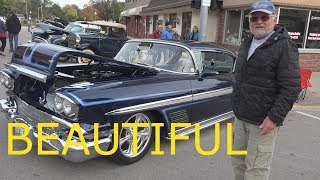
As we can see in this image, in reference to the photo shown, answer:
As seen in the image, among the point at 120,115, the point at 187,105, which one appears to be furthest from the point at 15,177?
the point at 187,105

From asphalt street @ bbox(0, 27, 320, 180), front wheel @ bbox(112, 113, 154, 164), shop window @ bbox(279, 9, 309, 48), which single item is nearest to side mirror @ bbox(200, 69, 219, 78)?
asphalt street @ bbox(0, 27, 320, 180)

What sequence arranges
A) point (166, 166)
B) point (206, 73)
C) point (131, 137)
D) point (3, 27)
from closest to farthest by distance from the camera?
point (131, 137) → point (166, 166) → point (206, 73) → point (3, 27)

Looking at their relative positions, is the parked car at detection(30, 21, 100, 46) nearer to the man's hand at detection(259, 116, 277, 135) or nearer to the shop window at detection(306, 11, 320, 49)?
the shop window at detection(306, 11, 320, 49)

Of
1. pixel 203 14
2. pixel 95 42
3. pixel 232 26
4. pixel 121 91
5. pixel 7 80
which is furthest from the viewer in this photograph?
pixel 232 26

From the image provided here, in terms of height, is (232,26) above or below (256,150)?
above

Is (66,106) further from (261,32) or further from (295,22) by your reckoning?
(295,22)

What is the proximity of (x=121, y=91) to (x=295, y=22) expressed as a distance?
1144 cm

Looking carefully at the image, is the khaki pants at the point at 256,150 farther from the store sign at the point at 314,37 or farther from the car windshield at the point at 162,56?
the store sign at the point at 314,37

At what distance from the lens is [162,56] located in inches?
197

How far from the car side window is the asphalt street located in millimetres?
1127

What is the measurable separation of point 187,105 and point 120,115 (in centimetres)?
115

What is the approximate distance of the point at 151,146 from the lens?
178 inches

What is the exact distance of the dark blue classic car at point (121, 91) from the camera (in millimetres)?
3447

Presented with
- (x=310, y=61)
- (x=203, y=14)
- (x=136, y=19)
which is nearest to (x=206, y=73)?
(x=203, y=14)
